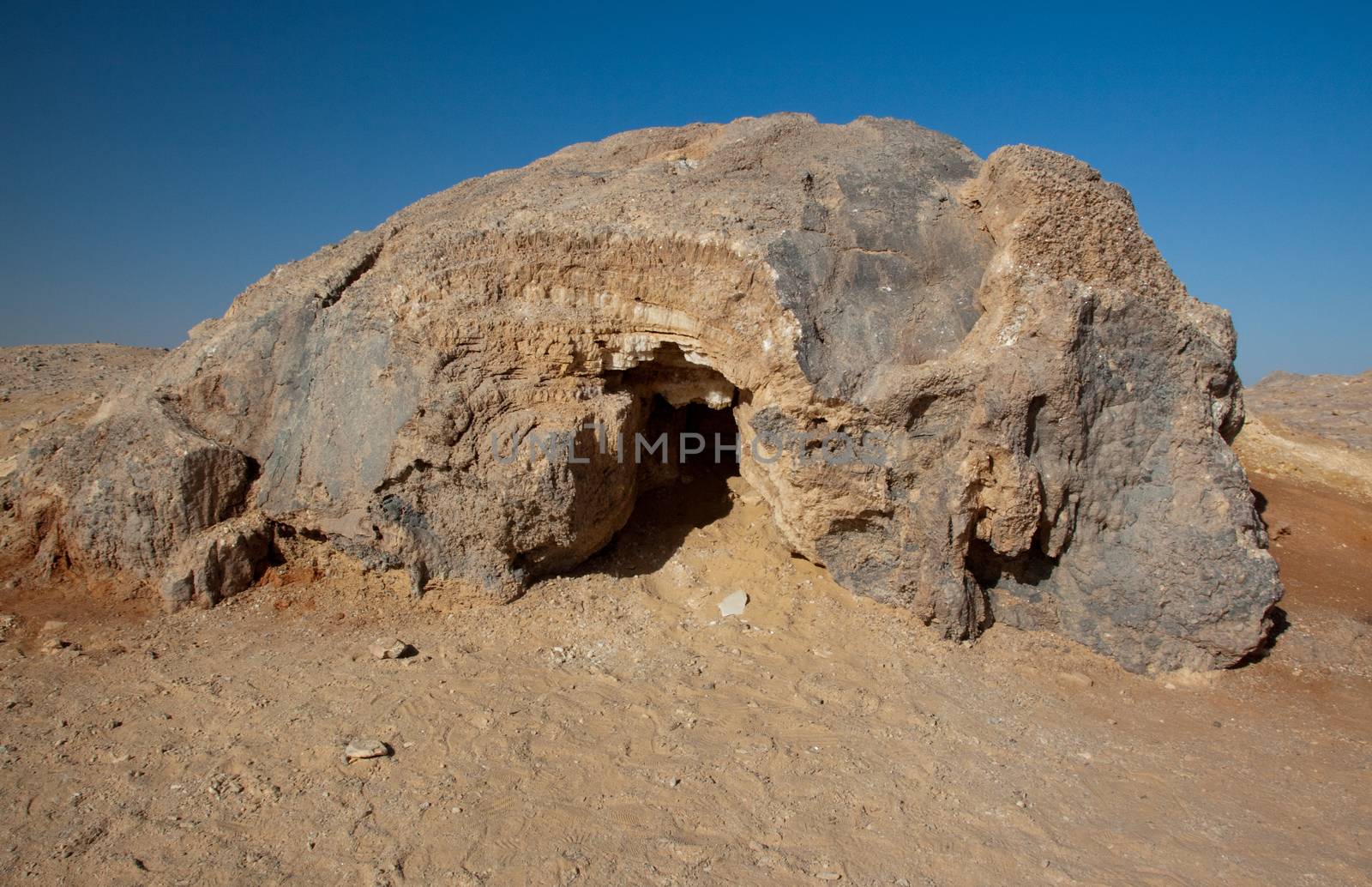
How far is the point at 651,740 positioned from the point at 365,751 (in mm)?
1332

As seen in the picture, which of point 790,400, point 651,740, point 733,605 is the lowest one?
point 651,740

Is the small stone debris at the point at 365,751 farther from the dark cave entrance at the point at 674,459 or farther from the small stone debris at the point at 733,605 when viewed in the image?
the small stone debris at the point at 733,605

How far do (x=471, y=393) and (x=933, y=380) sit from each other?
2810 millimetres

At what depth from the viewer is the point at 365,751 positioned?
144 inches

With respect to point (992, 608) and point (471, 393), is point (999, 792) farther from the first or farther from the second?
point (471, 393)

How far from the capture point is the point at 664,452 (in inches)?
246

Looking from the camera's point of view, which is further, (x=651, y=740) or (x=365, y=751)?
(x=651, y=740)

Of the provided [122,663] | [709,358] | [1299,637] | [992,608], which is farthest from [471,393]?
[1299,637]

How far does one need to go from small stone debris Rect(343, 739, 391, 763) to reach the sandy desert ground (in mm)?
34

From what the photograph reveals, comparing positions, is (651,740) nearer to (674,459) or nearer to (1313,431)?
(674,459)

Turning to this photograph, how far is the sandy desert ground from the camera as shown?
3166mm

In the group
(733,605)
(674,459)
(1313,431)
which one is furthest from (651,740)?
(1313,431)

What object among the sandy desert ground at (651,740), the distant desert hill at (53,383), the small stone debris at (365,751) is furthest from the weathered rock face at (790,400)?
the distant desert hill at (53,383)

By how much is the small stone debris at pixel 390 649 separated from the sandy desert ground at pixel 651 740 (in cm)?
6
